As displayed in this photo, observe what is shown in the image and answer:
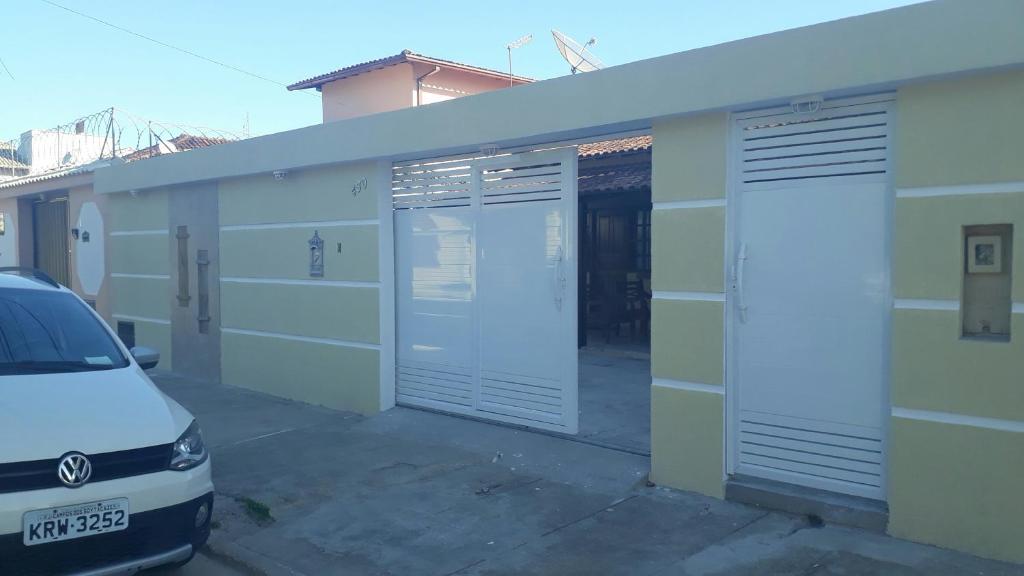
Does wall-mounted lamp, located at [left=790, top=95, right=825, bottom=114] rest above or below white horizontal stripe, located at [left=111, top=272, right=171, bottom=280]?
above

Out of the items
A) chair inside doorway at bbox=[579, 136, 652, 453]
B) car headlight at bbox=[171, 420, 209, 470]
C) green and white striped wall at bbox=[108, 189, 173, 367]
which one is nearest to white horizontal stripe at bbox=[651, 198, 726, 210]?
car headlight at bbox=[171, 420, 209, 470]

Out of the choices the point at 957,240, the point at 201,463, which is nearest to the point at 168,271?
the point at 201,463

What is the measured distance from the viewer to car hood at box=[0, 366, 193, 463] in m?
3.99

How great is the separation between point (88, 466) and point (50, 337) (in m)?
1.46

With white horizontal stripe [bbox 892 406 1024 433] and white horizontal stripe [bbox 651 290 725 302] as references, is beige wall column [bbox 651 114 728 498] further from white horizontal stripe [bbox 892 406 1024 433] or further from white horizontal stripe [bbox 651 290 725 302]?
white horizontal stripe [bbox 892 406 1024 433]

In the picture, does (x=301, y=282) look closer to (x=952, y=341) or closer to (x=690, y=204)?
(x=690, y=204)

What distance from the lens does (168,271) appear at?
37.7 ft

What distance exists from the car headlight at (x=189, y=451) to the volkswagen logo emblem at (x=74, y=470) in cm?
45

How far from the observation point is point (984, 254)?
15.4 feet

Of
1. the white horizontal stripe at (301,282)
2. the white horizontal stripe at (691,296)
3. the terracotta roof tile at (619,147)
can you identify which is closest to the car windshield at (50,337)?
the white horizontal stripe at (301,282)

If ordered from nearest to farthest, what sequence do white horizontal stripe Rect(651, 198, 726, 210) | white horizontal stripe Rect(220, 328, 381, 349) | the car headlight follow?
the car headlight < white horizontal stripe Rect(651, 198, 726, 210) < white horizontal stripe Rect(220, 328, 381, 349)

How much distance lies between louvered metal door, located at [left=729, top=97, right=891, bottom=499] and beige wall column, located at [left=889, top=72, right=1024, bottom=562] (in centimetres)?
20

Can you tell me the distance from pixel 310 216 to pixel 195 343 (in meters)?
3.14

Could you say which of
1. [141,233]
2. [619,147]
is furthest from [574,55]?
[141,233]
